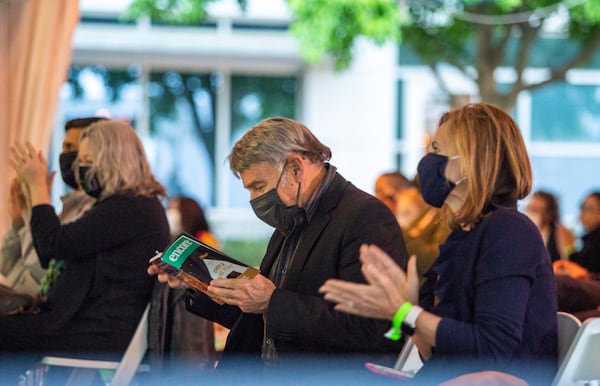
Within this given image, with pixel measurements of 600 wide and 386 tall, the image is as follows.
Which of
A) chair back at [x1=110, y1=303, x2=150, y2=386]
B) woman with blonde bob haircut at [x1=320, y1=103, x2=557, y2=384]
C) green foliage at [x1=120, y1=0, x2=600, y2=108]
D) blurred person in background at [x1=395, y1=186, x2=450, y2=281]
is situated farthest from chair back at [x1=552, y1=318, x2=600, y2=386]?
green foliage at [x1=120, y1=0, x2=600, y2=108]

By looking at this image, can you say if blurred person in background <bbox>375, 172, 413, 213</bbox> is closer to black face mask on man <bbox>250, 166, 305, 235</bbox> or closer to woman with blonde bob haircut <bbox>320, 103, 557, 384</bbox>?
black face mask on man <bbox>250, 166, 305, 235</bbox>

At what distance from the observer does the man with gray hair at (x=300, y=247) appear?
3.56 m

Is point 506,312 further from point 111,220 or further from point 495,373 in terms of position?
point 111,220

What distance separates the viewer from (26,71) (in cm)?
632

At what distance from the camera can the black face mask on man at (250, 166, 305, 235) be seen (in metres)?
3.79

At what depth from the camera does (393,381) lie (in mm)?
3207

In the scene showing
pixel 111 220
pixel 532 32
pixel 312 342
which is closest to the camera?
pixel 312 342

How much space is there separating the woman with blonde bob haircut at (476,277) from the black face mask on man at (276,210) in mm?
594

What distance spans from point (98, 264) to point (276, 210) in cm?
Result: 143

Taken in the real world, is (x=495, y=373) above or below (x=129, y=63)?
below

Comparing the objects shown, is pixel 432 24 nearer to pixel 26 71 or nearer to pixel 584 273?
pixel 584 273

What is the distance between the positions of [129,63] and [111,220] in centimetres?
1162

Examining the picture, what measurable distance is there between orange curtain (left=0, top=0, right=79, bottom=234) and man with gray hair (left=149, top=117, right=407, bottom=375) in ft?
8.64

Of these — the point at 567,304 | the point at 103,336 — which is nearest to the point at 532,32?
the point at 567,304
